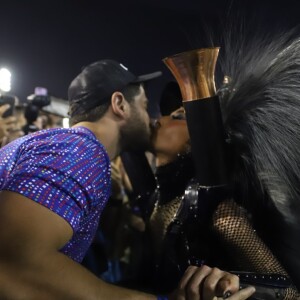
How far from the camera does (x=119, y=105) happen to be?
1.43 meters

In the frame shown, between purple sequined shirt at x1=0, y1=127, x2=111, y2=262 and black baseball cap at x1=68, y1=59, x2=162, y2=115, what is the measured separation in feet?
1.14

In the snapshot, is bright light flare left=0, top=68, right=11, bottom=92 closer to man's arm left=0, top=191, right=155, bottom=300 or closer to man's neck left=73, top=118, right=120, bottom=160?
man's neck left=73, top=118, right=120, bottom=160

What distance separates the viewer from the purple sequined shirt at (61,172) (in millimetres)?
909

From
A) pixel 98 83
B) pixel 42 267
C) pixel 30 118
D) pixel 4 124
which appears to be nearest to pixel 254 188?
pixel 98 83

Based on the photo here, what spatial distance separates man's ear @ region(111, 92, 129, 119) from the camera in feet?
4.64

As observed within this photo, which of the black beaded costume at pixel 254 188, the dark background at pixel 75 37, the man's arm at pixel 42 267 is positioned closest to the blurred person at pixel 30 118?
the black beaded costume at pixel 254 188

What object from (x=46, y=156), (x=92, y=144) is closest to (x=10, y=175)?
(x=46, y=156)

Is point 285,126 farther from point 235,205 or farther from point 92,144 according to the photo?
point 92,144

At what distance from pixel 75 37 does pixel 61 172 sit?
14.4ft

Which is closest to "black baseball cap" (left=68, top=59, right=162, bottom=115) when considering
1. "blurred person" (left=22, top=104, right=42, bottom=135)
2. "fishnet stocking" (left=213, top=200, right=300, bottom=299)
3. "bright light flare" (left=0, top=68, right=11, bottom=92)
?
"fishnet stocking" (left=213, top=200, right=300, bottom=299)

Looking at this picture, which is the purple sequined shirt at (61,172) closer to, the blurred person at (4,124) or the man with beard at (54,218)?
the man with beard at (54,218)

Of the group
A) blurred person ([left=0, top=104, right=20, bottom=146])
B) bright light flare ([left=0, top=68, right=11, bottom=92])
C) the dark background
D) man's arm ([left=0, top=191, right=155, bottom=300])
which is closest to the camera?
man's arm ([left=0, top=191, right=155, bottom=300])

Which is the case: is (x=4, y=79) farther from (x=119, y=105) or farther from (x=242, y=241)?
(x=242, y=241)

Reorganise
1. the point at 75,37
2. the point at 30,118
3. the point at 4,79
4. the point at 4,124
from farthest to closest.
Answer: the point at 75,37 < the point at 4,79 < the point at 30,118 < the point at 4,124
